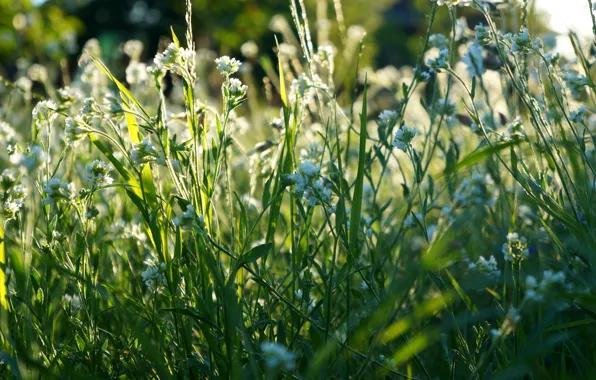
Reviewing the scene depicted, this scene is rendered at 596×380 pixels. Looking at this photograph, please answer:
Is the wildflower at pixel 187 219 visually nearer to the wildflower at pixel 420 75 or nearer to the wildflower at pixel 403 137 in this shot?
the wildflower at pixel 403 137

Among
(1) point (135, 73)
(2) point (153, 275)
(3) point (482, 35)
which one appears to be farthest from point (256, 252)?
(1) point (135, 73)

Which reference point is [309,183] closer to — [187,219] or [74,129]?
[187,219]

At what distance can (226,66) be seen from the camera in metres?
1.21

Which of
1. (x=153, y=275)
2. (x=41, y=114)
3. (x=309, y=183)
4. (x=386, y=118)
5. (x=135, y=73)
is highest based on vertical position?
(x=135, y=73)

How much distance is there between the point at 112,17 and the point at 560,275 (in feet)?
84.8

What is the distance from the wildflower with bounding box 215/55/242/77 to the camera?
47.5 inches

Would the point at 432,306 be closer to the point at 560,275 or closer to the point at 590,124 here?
the point at 560,275

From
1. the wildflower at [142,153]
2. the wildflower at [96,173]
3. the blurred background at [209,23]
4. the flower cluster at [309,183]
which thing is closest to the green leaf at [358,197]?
the flower cluster at [309,183]

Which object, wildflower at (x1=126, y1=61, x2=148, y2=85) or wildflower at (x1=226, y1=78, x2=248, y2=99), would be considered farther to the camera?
wildflower at (x1=126, y1=61, x2=148, y2=85)

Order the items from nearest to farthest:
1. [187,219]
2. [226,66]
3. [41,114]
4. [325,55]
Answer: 1. [187,219]
2. [226,66]
3. [41,114]
4. [325,55]

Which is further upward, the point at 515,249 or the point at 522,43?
the point at 522,43

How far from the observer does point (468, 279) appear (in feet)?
4.33

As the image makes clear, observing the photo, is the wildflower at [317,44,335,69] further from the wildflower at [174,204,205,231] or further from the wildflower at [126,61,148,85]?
the wildflower at [126,61,148,85]

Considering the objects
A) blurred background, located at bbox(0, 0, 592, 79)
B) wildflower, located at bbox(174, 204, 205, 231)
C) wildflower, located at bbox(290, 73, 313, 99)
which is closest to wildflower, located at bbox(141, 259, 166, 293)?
wildflower, located at bbox(174, 204, 205, 231)
